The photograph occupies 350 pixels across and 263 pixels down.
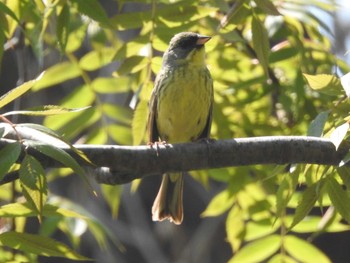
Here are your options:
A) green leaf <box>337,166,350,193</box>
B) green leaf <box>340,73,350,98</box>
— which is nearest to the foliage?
green leaf <box>337,166,350,193</box>

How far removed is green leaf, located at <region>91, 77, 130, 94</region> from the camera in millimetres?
4816

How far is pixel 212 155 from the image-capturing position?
10.6 ft

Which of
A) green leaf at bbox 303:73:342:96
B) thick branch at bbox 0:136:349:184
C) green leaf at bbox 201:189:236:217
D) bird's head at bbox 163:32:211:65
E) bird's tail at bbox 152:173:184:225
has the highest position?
green leaf at bbox 303:73:342:96

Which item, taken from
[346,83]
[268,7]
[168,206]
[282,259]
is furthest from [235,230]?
[346,83]

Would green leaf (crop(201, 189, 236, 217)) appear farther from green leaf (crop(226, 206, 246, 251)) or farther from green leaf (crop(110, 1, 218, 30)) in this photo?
green leaf (crop(110, 1, 218, 30))

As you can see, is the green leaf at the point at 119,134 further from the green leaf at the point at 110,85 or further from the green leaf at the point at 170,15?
the green leaf at the point at 170,15

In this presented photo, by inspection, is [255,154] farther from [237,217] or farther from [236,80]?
[236,80]

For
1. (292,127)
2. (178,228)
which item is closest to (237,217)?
(292,127)

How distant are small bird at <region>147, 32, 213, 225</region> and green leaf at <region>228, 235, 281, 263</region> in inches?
24.9

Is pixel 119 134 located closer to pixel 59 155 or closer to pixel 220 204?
pixel 220 204

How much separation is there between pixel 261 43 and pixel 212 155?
592 millimetres

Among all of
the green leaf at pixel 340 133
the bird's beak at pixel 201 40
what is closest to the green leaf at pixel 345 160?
the green leaf at pixel 340 133

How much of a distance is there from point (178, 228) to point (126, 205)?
670 mm

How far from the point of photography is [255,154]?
10.6 feet
